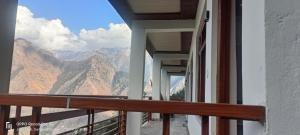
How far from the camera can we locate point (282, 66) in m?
1.01

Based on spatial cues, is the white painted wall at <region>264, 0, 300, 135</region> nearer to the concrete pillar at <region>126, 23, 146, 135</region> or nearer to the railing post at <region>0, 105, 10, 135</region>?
the railing post at <region>0, 105, 10, 135</region>

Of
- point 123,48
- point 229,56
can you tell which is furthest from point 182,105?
point 123,48

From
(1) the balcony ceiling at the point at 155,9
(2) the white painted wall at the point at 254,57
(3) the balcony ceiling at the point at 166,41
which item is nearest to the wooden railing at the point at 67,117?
(2) the white painted wall at the point at 254,57

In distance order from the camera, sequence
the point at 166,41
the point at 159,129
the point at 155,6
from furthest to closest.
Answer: the point at 166,41 < the point at 159,129 < the point at 155,6

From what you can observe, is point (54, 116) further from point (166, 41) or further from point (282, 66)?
point (166, 41)

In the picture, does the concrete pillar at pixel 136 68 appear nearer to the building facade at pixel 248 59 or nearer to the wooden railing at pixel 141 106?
the building facade at pixel 248 59

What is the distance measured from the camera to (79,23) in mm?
20281

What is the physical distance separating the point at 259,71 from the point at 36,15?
18.8 meters

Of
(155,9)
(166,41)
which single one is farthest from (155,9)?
(166,41)

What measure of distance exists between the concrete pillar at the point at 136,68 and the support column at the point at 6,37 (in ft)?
13.8

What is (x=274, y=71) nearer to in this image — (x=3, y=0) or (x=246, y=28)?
(x=246, y=28)

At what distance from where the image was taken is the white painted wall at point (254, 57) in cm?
103

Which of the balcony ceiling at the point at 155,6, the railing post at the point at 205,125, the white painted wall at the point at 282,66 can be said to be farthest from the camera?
the balcony ceiling at the point at 155,6

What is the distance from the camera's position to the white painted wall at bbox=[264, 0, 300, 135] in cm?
98
